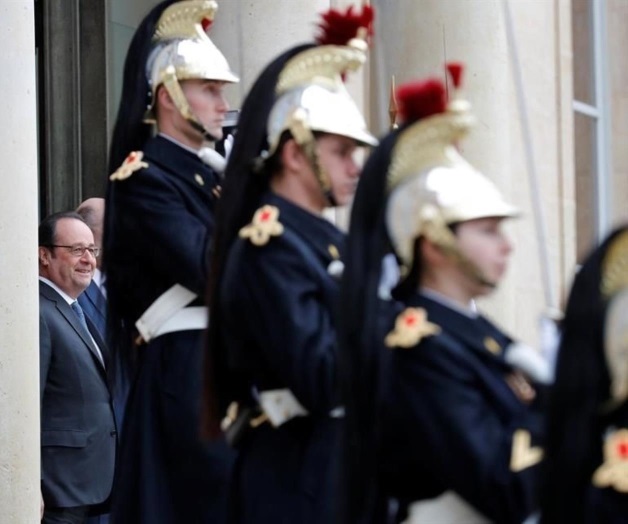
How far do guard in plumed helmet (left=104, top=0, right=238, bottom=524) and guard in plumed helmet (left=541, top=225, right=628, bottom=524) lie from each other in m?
2.09

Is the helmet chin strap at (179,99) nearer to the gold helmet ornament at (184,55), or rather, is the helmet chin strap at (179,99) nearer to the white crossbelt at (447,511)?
the gold helmet ornament at (184,55)

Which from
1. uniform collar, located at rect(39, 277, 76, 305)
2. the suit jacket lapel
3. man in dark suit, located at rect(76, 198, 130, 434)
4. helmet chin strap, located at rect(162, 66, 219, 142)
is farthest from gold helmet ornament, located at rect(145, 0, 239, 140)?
uniform collar, located at rect(39, 277, 76, 305)

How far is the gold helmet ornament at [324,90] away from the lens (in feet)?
20.1

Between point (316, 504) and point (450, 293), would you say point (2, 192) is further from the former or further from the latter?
point (450, 293)

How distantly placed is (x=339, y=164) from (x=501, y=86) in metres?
5.15

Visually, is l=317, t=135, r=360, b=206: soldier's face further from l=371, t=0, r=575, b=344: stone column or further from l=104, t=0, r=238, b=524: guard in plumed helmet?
l=371, t=0, r=575, b=344: stone column

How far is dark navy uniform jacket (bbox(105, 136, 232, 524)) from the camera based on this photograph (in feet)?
22.4

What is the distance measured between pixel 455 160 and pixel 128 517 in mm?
1889

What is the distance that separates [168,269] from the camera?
6.80 metres

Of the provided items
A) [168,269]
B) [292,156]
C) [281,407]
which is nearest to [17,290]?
[168,269]

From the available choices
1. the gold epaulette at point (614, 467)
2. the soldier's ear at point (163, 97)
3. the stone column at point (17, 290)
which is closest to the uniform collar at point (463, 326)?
the gold epaulette at point (614, 467)

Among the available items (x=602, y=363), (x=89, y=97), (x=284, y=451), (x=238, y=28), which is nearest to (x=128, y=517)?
(x=284, y=451)

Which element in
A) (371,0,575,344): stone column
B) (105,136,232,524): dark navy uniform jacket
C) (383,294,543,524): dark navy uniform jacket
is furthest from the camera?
(371,0,575,344): stone column

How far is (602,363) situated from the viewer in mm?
4793
